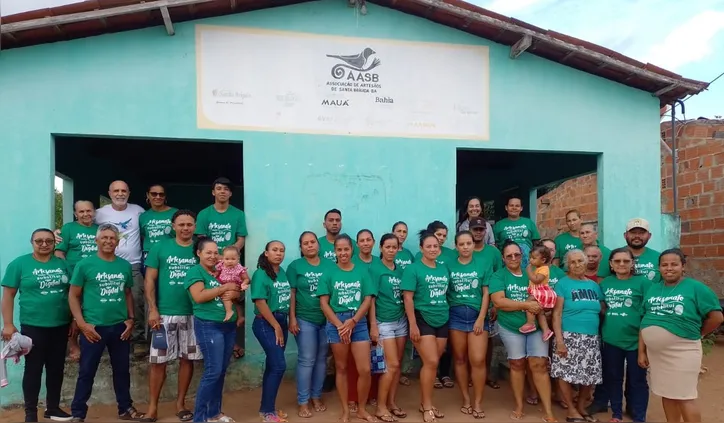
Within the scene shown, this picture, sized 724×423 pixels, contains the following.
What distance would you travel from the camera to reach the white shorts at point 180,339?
481 cm

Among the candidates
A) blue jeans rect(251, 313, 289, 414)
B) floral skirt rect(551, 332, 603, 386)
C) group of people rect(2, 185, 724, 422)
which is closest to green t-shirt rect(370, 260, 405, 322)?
group of people rect(2, 185, 724, 422)

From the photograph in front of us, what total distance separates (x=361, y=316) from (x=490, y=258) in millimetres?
1446

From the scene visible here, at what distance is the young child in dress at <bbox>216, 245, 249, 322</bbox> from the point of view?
4625mm

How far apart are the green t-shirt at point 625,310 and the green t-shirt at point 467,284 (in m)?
1.09

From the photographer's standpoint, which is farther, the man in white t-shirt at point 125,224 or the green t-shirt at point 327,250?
the green t-shirt at point 327,250

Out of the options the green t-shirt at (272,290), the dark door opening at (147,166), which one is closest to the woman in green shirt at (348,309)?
the green t-shirt at (272,290)

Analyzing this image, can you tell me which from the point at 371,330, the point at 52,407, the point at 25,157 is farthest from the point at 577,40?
the point at 52,407

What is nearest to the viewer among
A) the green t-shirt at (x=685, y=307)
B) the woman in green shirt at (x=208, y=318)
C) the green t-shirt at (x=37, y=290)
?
the green t-shirt at (x=685, y=307)

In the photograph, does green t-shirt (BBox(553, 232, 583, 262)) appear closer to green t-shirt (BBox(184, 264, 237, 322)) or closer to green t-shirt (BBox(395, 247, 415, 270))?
green t-shirt (BBox(395, 247, 415, 270))

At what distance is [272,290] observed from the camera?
485 centimetres

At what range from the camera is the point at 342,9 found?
610cm

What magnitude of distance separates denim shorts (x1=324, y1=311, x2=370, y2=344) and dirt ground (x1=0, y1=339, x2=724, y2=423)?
78 cm

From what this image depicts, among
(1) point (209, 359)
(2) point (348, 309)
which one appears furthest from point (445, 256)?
(1) point (209, 359)

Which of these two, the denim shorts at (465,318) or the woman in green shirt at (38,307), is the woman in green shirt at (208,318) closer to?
the woman in green shirt at (38,307)
